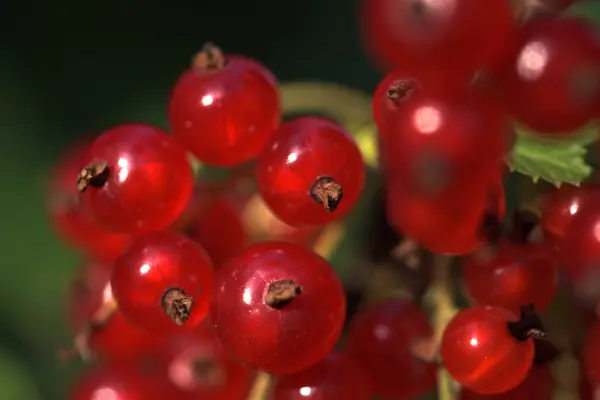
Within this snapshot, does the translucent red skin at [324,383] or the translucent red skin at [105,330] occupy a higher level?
the translucent red skin at [324,383]

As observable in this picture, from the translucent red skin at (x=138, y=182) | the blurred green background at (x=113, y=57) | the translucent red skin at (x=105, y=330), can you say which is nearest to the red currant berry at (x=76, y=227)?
the translucent red skin at (x=105, y=330)

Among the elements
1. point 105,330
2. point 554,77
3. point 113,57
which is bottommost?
point 113,57

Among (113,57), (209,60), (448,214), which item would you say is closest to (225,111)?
(209,60)

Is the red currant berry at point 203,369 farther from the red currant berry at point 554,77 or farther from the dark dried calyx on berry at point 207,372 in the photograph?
the red currant berry at point 554,77

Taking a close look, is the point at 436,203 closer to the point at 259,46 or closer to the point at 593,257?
the point at 593,257

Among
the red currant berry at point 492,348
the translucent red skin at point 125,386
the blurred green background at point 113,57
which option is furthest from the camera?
the blurred green background at point 113,57

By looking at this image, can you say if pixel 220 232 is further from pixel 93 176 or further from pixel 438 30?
pixel 438 30
